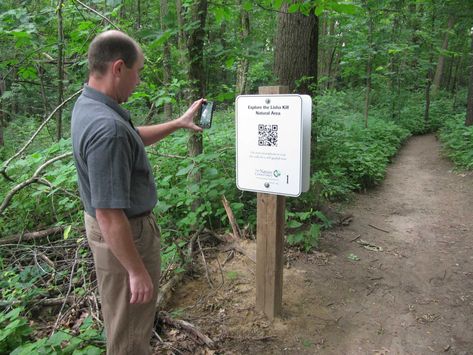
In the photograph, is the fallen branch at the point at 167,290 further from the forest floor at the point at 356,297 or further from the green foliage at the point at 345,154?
the green foliage at the point at 345,154

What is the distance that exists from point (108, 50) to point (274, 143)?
1398 millimetres

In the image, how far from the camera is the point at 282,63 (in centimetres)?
538

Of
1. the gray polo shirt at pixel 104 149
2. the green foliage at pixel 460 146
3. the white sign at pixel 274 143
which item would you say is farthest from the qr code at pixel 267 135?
the green foliage at pixel 460 146

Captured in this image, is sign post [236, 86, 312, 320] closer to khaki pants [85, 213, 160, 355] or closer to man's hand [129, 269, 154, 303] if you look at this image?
khaki pants [85, 213, 160, 355]

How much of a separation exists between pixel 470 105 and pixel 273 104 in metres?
11.5

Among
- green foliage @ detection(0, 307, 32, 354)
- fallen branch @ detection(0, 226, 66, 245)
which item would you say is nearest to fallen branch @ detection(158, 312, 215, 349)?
green foliage @ detection(0, 307, 32, 354)

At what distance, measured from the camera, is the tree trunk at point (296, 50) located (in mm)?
5250

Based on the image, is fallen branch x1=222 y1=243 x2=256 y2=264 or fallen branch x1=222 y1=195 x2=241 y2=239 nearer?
fallen branch x1=222 y1=243 x2=256 y2=264

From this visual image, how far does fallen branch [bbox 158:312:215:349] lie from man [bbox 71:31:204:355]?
0.67m

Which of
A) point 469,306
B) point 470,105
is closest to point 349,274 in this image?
point 469,306

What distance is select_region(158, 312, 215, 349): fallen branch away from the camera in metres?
2.78

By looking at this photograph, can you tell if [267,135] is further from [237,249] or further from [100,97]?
[237,249]

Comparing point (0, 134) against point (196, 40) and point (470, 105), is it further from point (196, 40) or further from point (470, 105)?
point (470, 105)

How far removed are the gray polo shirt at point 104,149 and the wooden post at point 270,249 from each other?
1319 mm
